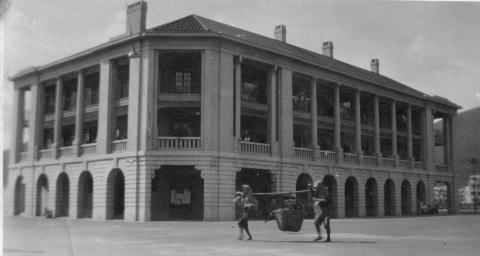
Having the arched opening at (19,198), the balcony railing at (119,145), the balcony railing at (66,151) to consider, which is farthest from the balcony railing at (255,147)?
the arched opening at (19,198)

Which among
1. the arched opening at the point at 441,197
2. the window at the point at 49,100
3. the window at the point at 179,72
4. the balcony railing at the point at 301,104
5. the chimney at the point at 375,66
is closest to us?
the window at the point at 179,72

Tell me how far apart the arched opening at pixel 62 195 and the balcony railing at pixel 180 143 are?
30.1 feet

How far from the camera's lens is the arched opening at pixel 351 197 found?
42500 mm

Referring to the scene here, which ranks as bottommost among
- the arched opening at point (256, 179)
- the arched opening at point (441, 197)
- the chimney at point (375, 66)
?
the arched opening at point (441, 197)

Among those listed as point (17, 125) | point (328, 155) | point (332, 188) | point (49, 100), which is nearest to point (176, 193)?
point (328, 155)

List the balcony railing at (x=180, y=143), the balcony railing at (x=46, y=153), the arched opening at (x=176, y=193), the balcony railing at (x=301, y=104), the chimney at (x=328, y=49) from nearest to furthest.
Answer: the balcony railing at (x=180, y=143)
the arched opening at (x=176, y=193)
the balcony railing at (x=46, y=153)
the balcony railing at (x=301, y=104)
the chimney at (x=328, y=49)

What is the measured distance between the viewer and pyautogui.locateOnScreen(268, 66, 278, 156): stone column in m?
33.9

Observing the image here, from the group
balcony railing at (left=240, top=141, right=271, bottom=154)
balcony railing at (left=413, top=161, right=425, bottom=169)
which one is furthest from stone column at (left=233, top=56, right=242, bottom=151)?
balcony railing at (left=413, top=161, right=425, bottom=169)

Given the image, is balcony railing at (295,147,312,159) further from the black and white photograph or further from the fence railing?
the fence railing

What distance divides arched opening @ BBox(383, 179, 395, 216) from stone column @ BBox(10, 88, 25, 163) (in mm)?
28948

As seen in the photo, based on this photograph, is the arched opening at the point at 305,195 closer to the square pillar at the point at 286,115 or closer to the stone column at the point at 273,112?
the square pillar at the point at 286,115

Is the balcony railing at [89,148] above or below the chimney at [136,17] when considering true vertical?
below

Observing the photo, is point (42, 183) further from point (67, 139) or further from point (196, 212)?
point (196, 212)

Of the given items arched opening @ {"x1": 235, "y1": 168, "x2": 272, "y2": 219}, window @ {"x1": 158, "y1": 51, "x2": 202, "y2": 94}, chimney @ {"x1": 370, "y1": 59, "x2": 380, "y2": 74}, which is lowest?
arched opening @ {"x1": 235, "y1": 168, "x2": 272, "y2": 219}
